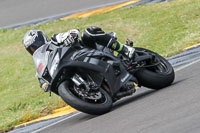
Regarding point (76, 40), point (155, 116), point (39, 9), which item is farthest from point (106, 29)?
point (155, 116)

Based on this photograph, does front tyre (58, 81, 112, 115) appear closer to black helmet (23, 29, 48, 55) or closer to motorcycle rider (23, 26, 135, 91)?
motorcycle rider (23, 26, 135, 91)

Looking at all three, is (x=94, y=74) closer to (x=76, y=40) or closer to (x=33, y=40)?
(x=76, y=40)

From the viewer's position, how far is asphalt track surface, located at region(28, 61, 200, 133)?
4.64 meters

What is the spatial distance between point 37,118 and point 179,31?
198 inches

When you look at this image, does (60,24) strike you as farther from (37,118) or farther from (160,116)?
(160,116)

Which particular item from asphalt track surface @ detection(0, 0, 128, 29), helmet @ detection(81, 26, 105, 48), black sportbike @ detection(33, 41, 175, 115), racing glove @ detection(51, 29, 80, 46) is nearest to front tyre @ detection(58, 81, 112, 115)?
black sportbike @ detection(33, 41, 175, 115)

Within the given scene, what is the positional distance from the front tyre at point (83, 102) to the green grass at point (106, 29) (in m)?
1.81

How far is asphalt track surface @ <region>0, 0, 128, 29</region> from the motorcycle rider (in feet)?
27.7

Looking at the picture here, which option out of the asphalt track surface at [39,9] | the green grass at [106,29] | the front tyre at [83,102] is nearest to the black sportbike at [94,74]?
the front tyre at [83,102]

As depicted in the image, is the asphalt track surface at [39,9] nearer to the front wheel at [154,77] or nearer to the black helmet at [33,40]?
the black helmet at [33,40]

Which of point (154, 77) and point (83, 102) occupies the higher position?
point (83, 102)

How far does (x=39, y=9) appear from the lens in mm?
16125

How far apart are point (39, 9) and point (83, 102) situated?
10366 millimetres

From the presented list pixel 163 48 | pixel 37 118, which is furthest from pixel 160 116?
pixel 163 48
